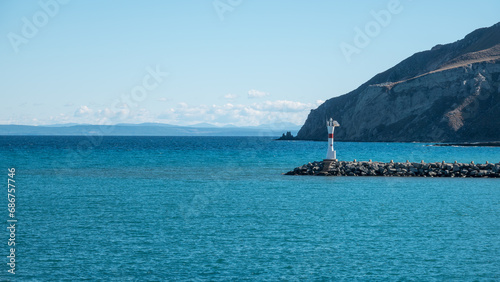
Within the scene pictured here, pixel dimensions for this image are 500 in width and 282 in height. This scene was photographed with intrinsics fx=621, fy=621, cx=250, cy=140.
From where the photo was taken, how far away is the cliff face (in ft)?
488

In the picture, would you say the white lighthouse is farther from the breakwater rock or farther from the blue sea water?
the blue sea water

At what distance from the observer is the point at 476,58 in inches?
6649

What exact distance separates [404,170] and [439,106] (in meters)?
112

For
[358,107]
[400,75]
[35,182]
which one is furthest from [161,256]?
[400,75]

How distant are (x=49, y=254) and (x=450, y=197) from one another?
22655mm

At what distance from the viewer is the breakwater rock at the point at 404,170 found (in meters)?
47.8

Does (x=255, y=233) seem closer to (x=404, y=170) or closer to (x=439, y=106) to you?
(x=404, y=170)

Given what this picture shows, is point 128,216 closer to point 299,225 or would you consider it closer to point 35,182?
point 299,225

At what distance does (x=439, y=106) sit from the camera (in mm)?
154250
